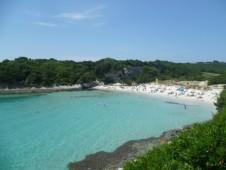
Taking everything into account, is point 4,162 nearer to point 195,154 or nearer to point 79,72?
point 195,154

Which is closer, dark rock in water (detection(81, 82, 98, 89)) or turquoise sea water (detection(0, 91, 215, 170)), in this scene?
turquoise sea water (detection(0, 91, 215, 170))

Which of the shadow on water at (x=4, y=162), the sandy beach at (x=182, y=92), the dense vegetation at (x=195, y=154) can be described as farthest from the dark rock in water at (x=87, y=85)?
the dense vegetation at (x=195, y=154)

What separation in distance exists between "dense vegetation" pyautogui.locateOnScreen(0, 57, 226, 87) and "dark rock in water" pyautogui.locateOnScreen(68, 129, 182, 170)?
200 ft

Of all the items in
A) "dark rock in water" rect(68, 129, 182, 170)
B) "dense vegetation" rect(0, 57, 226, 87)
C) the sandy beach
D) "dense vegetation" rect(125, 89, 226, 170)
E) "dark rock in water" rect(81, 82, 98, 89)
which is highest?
"dense vegetation" rect(0, 57, 226, 87)

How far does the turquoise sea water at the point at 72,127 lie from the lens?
84.6ft

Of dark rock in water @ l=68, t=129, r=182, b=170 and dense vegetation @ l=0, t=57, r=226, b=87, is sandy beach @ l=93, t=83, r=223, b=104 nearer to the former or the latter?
dense vegetation @ l=0, t=57, r=226, b=87

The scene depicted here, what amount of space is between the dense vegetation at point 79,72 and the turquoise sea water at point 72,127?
31.5 metres

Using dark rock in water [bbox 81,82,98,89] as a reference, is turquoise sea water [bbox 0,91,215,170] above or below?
below

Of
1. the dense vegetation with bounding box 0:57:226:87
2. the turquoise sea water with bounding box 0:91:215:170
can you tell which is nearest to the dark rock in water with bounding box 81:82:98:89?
the dense vegetation with bounding box 0:57:226:87

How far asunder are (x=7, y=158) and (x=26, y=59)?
88.2 metres

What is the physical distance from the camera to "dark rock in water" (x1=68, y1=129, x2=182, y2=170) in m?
23.0

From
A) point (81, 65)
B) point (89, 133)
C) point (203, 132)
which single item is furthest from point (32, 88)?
point (203, 132)

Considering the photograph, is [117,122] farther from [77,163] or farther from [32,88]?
[32,88]

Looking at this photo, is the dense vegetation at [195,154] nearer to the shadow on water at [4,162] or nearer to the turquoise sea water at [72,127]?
the turquoise sea water at [72,127]
